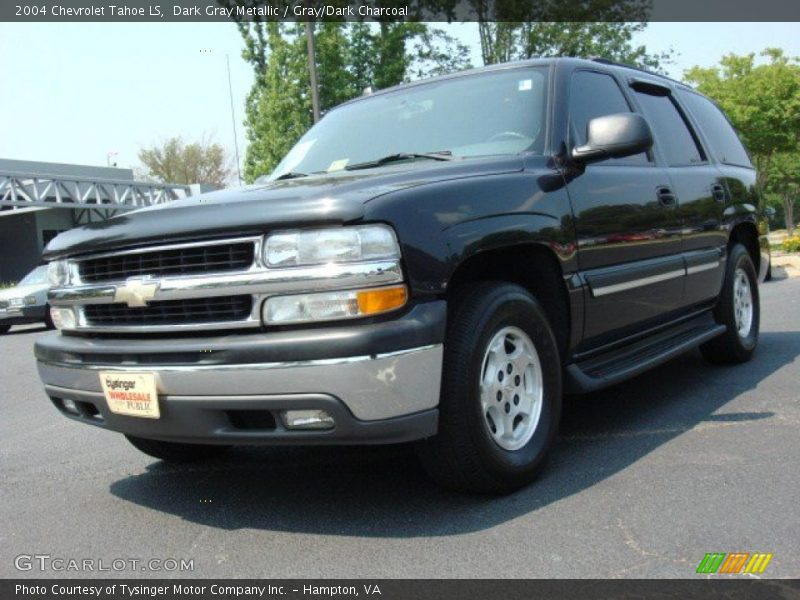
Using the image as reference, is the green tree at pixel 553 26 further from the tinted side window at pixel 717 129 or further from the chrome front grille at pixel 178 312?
the chrome front grille at pixel 178 312

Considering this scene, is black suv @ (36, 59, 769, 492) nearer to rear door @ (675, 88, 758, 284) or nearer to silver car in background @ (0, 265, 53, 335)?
rear door @ (675, 88, 758, 284)

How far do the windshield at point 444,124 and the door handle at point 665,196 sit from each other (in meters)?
0.99

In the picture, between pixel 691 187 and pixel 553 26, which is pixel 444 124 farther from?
pixel 553 26

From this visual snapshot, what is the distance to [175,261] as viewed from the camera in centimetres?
315

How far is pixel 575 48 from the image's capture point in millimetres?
23938

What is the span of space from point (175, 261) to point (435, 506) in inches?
54.7

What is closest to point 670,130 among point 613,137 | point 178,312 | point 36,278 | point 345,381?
point 613,137

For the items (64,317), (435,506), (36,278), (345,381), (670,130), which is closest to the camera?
(345,381)

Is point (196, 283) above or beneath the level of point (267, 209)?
beneath

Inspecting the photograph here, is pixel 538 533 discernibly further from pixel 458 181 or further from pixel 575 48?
pixel 575 48

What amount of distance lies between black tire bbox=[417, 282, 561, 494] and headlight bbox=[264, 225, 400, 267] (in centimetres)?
46

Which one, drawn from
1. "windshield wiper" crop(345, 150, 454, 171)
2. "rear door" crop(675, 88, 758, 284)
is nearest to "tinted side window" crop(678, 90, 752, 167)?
"rear door" crop(675, 88, 758, 284)

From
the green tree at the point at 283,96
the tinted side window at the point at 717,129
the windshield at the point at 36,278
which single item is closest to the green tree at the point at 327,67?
the green tree at the point at 283,96
